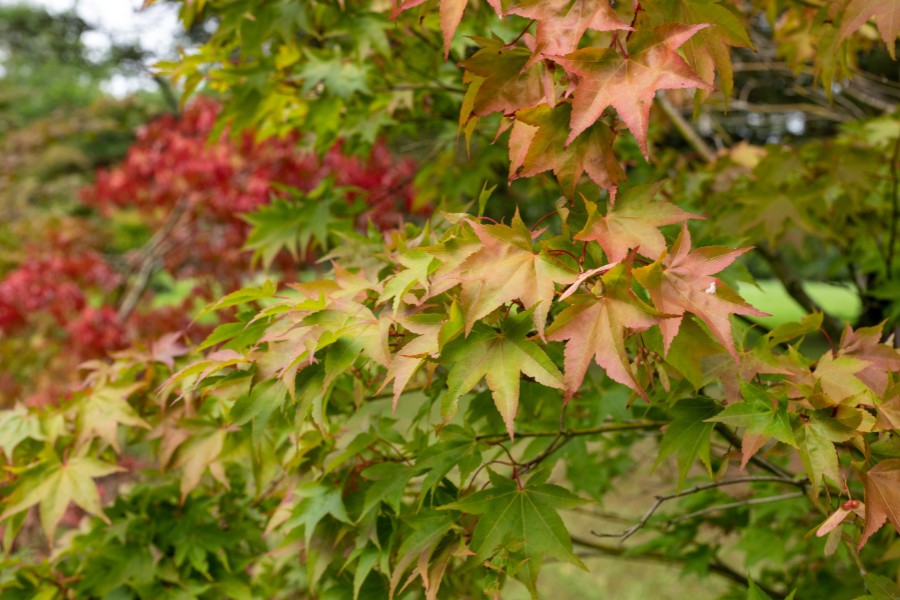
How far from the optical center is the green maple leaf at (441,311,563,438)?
1120 mm

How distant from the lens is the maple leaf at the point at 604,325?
1.03 m

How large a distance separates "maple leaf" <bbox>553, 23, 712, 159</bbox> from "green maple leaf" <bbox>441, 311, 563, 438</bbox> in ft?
1.05

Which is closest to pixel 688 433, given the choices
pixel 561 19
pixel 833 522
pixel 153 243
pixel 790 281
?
pixel 833 522

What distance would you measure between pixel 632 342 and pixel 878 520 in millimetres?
473

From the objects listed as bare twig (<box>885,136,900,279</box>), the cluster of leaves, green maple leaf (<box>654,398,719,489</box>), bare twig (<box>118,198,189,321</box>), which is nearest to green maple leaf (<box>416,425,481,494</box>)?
green maple leaf (<box>654,398,719,489</box>)

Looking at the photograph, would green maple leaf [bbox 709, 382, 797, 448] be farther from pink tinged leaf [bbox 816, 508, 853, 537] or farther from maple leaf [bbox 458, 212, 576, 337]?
maple leaf [bbox 458, 212, 576, 337]

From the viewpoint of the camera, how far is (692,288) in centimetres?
108

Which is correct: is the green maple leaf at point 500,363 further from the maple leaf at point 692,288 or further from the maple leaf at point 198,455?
the maple leaf at point 198,455

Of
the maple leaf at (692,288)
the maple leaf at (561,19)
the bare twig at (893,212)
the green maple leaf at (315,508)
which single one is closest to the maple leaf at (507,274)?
the maple leaf at (692,288)

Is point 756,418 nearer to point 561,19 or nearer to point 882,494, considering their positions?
point 882,494

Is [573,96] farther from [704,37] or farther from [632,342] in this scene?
[632,342]

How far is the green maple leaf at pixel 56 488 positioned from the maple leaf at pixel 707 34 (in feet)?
5.05

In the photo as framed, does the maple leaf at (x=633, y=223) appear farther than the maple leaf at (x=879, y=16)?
No

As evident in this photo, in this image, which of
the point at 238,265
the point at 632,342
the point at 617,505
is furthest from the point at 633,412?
the point at 617,505
